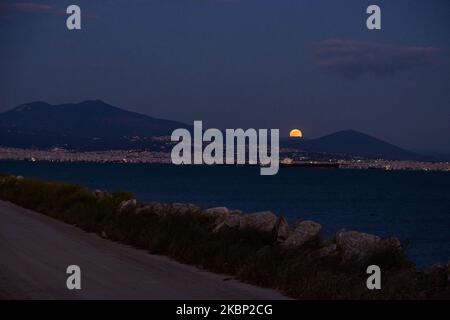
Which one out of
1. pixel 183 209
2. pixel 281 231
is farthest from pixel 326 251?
pixel 183 209

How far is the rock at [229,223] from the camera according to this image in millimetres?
20647

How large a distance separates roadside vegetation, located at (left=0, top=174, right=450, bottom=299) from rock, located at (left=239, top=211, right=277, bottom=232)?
0.20 meters

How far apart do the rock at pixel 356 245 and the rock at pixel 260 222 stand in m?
2.17

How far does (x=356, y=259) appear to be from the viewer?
16.9 meters

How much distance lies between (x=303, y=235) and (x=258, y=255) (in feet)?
8.01

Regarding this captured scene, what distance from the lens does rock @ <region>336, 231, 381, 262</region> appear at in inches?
673

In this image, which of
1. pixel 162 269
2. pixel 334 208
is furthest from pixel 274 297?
pixel 334 208

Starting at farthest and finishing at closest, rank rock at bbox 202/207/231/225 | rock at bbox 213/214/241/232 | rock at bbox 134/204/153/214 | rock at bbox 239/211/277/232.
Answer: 1. rock at bbox 134/204/153/214
2. rock at bbox 202/207/231/225
3. rock at bbox 213/214/241/232
4. rock at bbox 239/211/277/232

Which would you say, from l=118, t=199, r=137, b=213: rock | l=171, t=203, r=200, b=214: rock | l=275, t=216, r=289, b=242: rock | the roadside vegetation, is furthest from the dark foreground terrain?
l=118, t=199, r=137, b=213: rock

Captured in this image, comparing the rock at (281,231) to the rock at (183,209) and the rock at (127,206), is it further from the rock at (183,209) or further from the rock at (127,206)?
the rock at (127,206)

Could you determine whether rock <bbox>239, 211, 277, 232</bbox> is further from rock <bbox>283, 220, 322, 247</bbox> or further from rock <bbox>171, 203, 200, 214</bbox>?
rock <bbox>171, 203, 200, 214</bbox>

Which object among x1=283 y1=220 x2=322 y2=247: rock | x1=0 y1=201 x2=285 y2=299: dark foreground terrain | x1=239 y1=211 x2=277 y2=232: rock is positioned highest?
x1=239 y1=211 x2=277 y2=232: rock
